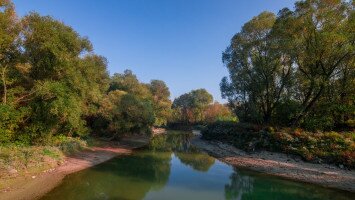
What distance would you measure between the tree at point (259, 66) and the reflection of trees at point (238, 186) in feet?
61.8

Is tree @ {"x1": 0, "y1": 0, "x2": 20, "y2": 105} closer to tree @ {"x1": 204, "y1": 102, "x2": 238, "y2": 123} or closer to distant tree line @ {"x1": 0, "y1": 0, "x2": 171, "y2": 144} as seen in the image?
distant tree line @ {"x1": 0, "y1": 0, "x2": 171, "y2": 144}

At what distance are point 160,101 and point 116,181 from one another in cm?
6157

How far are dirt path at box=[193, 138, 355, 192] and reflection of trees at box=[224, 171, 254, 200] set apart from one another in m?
3.15

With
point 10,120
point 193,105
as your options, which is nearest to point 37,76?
point 10,120

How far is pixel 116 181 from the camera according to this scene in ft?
68.8

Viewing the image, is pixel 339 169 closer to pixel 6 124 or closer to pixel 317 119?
pixel 317 119

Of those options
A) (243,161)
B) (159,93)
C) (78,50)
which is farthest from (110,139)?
(159,93)

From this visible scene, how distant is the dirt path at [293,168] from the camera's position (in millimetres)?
22250

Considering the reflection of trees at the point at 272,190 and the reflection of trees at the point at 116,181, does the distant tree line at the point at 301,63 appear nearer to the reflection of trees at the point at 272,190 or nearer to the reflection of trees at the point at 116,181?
the reflection of trees at the point at 272,190

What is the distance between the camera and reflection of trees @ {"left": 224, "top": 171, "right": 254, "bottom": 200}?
19.9m

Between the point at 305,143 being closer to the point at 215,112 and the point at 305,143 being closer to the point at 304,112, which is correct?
the point at 304,112

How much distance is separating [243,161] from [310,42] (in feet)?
51.0

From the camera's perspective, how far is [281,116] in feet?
132

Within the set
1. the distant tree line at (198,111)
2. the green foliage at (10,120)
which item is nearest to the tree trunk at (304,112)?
the green foliage at (10,120)
